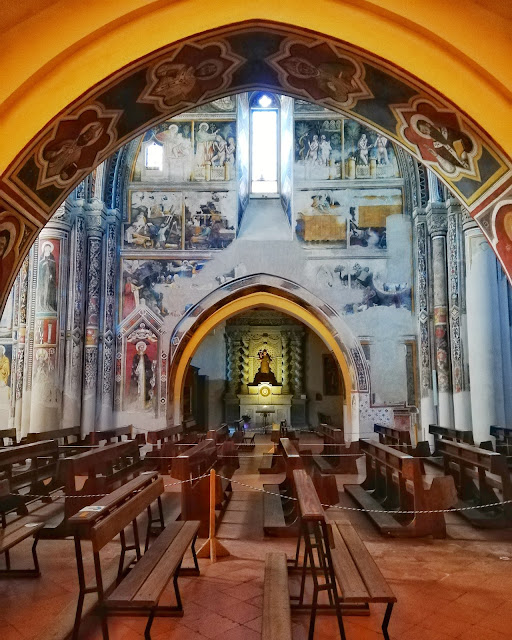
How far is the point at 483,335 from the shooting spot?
36.8 feet

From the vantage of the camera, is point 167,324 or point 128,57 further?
point 167,324

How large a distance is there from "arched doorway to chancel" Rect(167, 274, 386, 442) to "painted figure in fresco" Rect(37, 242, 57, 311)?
3258 mm

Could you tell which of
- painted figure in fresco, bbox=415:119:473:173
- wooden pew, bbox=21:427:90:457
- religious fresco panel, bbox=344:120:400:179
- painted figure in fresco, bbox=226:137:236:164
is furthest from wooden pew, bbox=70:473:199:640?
religious fresco panel, bbox=344:120:400:179

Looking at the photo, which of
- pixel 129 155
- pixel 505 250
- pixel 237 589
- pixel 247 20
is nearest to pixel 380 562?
pixel 237 589

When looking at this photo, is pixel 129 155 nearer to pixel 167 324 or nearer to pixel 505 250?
pixel 167 324

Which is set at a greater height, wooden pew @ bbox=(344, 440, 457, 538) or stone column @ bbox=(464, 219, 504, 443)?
stone column @ bbox=(464, 219, 504, 443)

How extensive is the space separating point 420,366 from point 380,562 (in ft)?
31.5

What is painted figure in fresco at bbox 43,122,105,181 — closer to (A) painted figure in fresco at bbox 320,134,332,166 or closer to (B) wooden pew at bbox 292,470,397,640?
(B) wooden pew at bbox 292,470,397,640

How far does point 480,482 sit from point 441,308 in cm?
719

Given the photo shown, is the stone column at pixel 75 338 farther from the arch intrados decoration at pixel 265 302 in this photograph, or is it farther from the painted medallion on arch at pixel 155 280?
the arch intrados decoration at pixel 265 302

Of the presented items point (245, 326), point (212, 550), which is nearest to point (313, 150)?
point (245, 326)

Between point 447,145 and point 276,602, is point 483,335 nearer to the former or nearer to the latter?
point 447,145

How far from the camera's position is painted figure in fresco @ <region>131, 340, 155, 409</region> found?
1477 centimetres

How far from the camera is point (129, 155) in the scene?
15.5 metres
